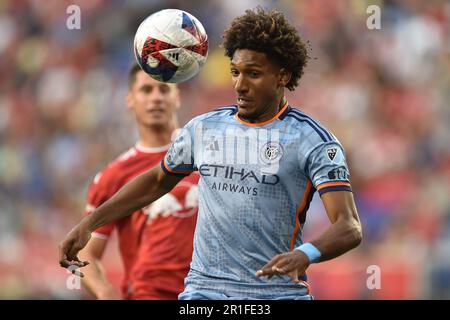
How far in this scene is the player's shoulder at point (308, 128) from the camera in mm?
4883

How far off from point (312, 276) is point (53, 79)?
5.35m

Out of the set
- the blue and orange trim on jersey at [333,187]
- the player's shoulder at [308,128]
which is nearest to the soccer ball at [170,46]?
the player's shoulder at [308,128]

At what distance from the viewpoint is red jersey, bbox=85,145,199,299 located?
23.1 feet

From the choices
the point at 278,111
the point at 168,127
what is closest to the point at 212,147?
the point at 278,111

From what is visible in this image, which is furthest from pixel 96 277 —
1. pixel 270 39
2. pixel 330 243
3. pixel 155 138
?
pixel 330 243

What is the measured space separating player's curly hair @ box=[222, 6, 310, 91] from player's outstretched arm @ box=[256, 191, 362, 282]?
84 cm

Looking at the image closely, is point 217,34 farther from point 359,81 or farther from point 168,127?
point 168,127

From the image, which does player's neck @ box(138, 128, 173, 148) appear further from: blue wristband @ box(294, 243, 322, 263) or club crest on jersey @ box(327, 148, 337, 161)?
blue wristband @ box(294, 243, 322, 263)

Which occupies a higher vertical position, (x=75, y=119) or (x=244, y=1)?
(x=244, y=1)

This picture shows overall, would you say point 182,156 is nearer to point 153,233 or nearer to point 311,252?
point 311,252

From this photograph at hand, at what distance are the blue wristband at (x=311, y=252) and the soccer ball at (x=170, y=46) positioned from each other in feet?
5.48

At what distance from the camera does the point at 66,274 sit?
37.7 ft

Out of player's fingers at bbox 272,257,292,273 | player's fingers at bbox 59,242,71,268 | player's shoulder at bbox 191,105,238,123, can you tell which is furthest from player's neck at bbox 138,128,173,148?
player's fingers at bbox 272,257,292,273

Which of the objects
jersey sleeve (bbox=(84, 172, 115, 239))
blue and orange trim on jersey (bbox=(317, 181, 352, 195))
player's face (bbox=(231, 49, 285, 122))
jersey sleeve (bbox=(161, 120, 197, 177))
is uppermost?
player's face (bbox=(231, 49, 285, 122))
